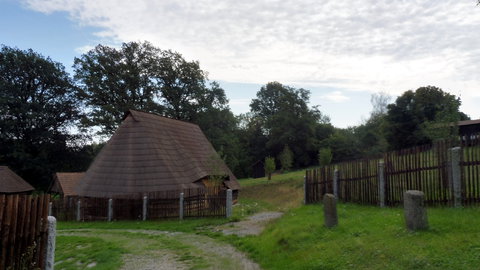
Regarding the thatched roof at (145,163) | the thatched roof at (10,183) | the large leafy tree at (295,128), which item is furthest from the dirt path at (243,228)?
the large leafy tree at (295,128)

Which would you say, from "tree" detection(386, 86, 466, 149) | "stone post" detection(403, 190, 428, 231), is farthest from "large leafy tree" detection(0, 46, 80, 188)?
"stone post" detection(403, 190, 428, 231)

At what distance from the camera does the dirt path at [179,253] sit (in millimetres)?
8016

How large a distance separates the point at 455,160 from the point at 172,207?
14137 millimetres

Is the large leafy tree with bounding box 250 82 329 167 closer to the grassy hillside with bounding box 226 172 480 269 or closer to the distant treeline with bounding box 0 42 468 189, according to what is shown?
the distant treeline with bounding box 0 42 468 189

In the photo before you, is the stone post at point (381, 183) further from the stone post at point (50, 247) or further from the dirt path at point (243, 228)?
the stone post at point (50, 247)

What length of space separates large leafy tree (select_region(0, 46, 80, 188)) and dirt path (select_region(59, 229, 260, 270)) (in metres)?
34.2

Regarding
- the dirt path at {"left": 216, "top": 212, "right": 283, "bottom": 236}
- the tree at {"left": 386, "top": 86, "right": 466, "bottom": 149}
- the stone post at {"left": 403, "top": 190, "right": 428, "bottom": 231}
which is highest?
the tree at {"left": 386, "top": 86, "right": 466, "bottom": 149}

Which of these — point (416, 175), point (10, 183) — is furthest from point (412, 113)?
point (10, 183)

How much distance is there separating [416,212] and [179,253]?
20.4ft

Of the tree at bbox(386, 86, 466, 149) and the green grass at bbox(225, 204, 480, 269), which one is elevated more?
the tree at bbox(386, 86, 466, 149)

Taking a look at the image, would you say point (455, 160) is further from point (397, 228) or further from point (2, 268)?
point (2, 268)

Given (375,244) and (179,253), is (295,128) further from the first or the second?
(375,244)

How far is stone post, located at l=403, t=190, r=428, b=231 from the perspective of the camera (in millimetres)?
6539

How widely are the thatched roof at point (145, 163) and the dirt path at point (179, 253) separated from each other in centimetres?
759
